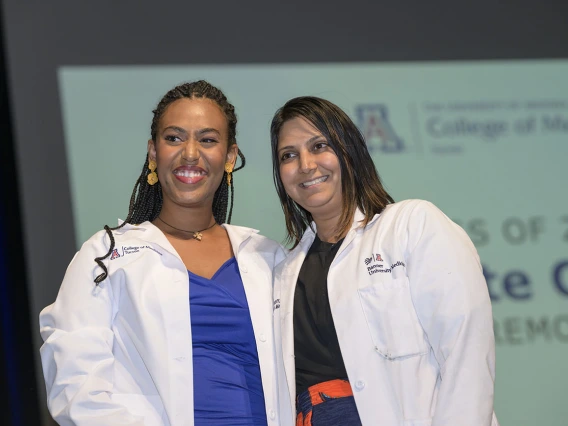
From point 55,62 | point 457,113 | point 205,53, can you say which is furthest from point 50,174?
point 457,113

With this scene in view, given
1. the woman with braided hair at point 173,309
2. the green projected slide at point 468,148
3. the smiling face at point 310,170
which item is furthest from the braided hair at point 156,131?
the green projected slide at point 468,148

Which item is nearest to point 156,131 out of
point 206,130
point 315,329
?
point 206,130

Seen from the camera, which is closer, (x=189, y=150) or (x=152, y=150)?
(x=189, y=150)

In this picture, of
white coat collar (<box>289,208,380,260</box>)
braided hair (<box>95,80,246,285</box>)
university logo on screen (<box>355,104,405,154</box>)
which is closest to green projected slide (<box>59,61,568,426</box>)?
university logo on screen (<box>355,104,405,154</box>)

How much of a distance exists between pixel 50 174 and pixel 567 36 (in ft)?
8.52

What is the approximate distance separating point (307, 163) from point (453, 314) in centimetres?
63

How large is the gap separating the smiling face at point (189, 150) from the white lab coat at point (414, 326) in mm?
502

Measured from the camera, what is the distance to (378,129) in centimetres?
357

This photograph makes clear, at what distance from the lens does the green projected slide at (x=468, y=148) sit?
338 cm

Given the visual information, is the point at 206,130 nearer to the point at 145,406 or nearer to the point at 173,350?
the point at 173,350

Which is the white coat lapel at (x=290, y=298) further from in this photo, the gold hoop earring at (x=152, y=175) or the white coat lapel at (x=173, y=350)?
the gold hoop earring at (x=152, y=175)

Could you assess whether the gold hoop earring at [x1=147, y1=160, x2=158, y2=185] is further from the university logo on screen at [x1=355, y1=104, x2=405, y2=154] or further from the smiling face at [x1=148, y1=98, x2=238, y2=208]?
the university logo on screen at [x1=355, y1=104, x2=405, y2=154]

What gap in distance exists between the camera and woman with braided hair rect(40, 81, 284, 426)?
6.48ft

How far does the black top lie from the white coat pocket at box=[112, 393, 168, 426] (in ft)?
1.22
